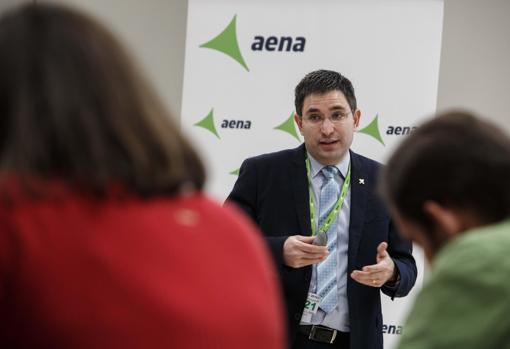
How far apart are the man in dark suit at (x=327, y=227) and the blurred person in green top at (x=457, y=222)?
5.74 feet

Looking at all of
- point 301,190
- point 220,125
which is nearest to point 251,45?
point 220,125

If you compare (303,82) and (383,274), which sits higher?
(303,82)

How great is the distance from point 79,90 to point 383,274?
234 cm

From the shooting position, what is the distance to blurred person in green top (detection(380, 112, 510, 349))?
1121 mm

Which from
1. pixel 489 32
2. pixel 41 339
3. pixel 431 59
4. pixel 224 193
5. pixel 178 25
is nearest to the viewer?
pixel 41 339

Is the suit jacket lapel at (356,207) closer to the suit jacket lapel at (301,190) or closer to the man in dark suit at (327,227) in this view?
the man in dark suit at (327,227)

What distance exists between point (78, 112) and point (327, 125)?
2.54 metres

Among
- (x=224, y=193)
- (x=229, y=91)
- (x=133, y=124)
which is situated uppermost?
(x=133, y=124)

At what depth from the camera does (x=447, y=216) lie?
1.26m

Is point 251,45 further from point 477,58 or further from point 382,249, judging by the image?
point 382,249

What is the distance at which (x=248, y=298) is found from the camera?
104cm

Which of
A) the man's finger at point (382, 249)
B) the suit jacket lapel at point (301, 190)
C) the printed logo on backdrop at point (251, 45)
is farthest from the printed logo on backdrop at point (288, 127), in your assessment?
the man's finger at point (382, 249)

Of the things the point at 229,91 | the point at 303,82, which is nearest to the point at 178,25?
the point at 229,91

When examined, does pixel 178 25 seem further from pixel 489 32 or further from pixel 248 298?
pixel 248 298
